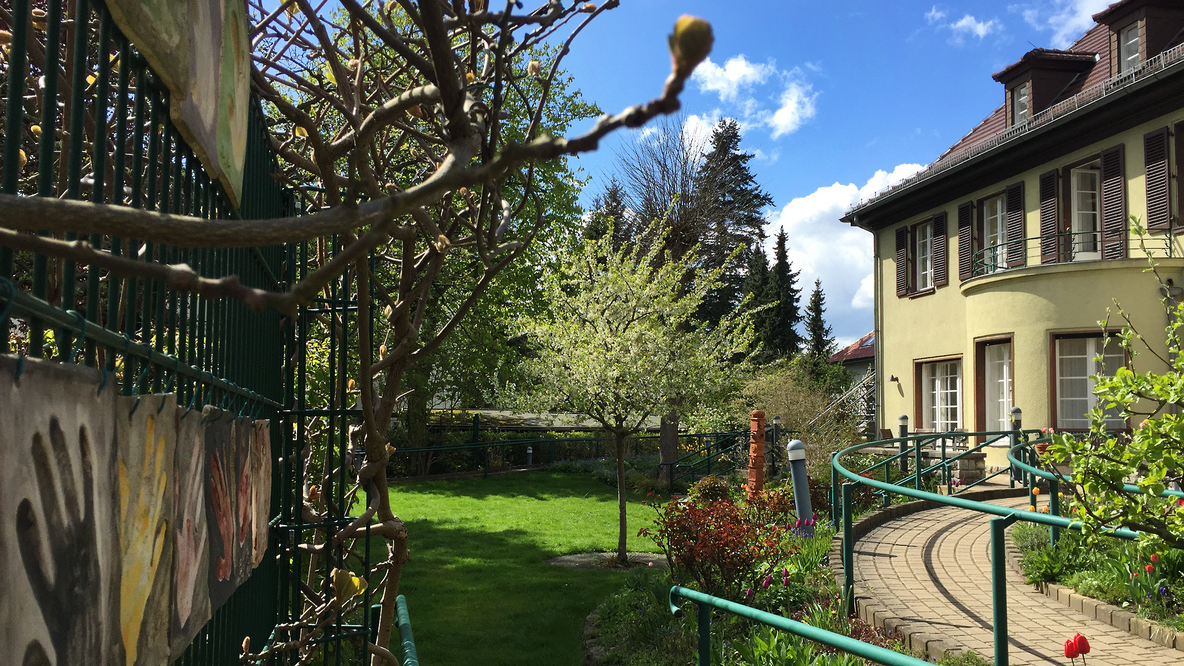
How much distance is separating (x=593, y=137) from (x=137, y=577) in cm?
97

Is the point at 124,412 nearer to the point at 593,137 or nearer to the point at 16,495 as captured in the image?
the point at 16,495

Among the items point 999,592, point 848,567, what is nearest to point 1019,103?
point 848,567

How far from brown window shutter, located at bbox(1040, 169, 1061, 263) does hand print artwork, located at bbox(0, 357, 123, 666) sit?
16587mm

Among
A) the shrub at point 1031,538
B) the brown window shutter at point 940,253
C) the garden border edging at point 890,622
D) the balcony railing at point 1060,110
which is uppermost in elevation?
the balcony railing at point 1060,110

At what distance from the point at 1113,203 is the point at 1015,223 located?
2032 millimetres

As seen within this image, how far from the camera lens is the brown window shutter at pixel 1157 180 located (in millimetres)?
13133

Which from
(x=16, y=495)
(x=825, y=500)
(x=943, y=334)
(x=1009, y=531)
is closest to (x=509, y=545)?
(x=825, y=500)

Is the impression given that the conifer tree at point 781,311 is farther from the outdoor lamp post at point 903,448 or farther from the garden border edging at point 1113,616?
the garden border edging at point 1113,616

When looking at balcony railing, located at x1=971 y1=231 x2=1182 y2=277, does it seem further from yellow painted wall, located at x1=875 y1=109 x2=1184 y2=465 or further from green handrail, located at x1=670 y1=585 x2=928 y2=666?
green handrail, located at x1=670 y1=585 x2=928 y2=666

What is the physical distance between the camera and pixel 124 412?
3.58 feet

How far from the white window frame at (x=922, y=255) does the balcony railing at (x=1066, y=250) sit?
1842 millimetres

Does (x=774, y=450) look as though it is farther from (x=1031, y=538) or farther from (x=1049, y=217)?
Result: (x=1031, y=538)

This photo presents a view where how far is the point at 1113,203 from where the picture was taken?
1420cm

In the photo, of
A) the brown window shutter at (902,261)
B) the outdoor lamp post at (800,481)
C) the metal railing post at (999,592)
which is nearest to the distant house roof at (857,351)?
the brown window shutter at (902,261)
